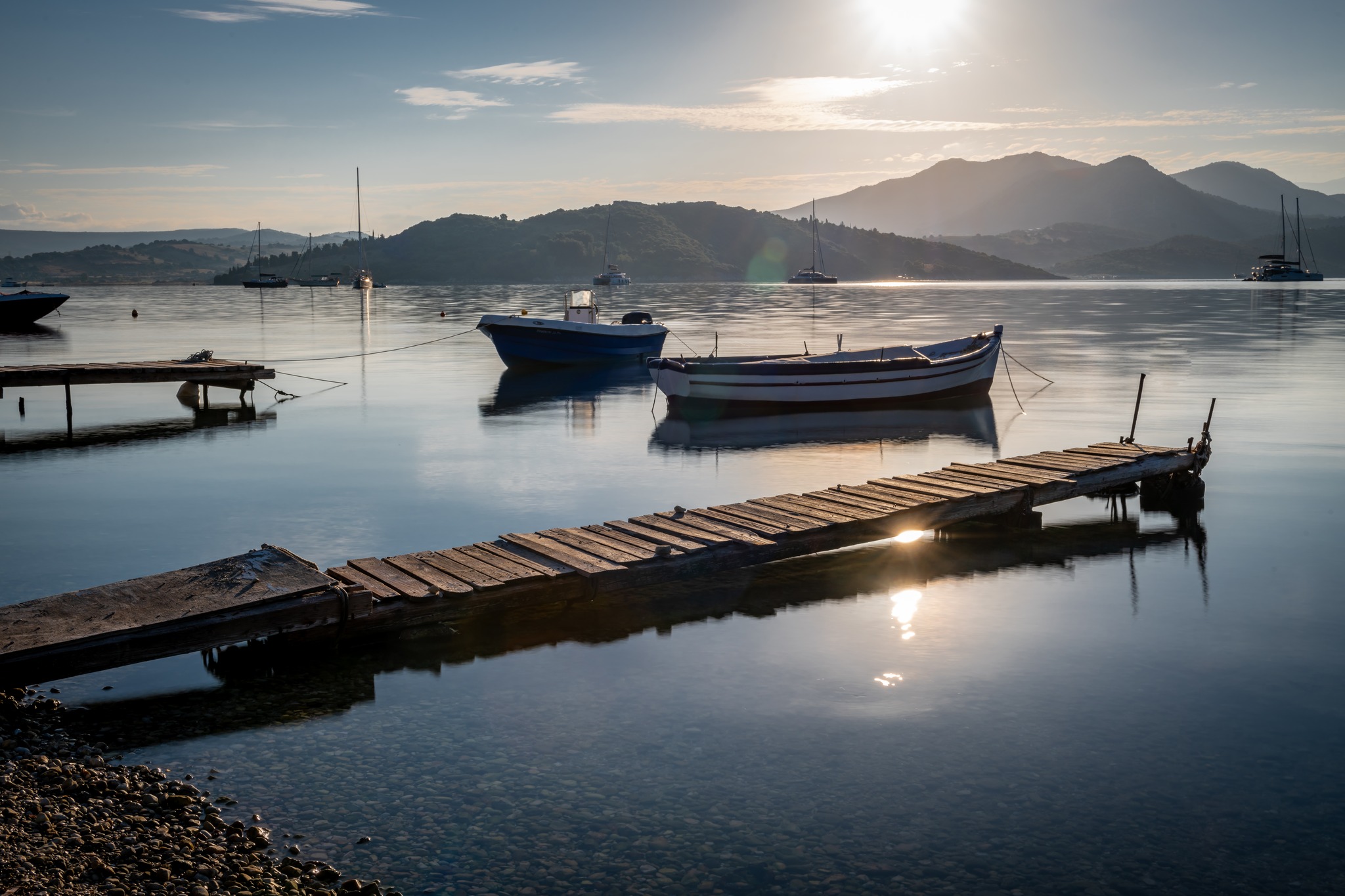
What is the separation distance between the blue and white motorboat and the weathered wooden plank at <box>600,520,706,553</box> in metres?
25.4

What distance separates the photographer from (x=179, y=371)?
27000 millimetres

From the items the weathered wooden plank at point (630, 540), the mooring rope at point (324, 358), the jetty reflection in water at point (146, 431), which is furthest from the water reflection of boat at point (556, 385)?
the weathered wooden plank at point (630, 540)

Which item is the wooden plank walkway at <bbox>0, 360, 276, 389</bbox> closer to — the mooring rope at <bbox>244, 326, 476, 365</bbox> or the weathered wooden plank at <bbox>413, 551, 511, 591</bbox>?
the mooring rope at <bbox>244, 326, 476, 365</bbox>

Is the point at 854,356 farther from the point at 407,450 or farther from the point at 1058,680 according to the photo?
the point at 1058,680

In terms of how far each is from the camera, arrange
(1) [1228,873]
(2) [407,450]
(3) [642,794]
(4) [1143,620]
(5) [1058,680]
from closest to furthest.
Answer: (1) [1228,873], (3) [642,794], (5) [1058,680], (4) [1143,620], (2) [407,450]

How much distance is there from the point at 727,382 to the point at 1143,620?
15843 mm

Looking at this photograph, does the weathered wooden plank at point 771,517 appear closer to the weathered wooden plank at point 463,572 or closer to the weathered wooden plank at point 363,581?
the weathered wooden plank at point 463,572

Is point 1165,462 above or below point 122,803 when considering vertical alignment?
above

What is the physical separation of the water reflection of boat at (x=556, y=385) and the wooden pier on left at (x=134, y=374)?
6.20m

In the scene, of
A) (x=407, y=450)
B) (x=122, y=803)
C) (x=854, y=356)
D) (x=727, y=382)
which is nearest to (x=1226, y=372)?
(x=854, y=356)

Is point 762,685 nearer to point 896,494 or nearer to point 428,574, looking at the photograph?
point 428,574

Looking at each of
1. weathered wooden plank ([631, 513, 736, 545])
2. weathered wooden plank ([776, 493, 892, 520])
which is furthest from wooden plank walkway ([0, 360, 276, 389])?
weathered wooden plank ([776, 493, 892, 520])

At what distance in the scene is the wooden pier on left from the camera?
25.5 m

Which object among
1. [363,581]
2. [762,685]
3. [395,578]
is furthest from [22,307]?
[762,685]
